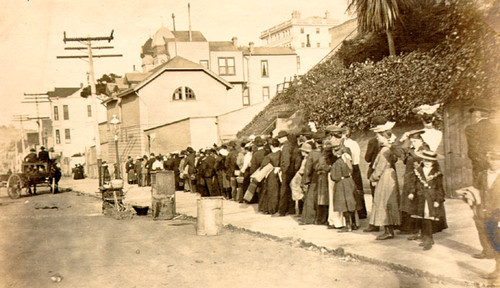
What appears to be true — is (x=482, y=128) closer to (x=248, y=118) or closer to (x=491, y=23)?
(x=491, y=23)

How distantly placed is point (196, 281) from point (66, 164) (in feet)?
207

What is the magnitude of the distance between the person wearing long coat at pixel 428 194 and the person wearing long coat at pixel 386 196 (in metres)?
0.88

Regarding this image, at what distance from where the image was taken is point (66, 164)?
2584 inches

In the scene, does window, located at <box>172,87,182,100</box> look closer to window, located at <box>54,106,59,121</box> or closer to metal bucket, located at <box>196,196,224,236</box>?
metal bucket, located at <box>196,196,224,236</box>

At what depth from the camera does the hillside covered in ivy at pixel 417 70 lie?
1224 cm

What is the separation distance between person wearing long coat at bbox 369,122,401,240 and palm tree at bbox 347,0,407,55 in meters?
11.3

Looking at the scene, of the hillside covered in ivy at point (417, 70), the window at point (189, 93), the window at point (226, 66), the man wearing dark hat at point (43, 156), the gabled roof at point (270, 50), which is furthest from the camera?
the gabled roof at point (270, 50)

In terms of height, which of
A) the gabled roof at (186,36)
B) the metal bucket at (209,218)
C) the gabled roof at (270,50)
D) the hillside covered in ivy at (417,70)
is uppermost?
the gabled roof at (186,36)

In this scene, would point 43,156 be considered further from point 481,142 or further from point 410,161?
point 481,142

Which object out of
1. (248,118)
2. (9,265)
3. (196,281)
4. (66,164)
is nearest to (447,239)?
(196,281)

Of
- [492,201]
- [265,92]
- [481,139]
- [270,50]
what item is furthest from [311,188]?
[270,50]

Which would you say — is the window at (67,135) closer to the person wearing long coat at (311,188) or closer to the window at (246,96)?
the window at (246,96)

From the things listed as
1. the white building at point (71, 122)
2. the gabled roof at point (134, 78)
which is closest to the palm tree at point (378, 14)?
the gabled roof at point (134, 78)

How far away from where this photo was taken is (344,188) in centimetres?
961
